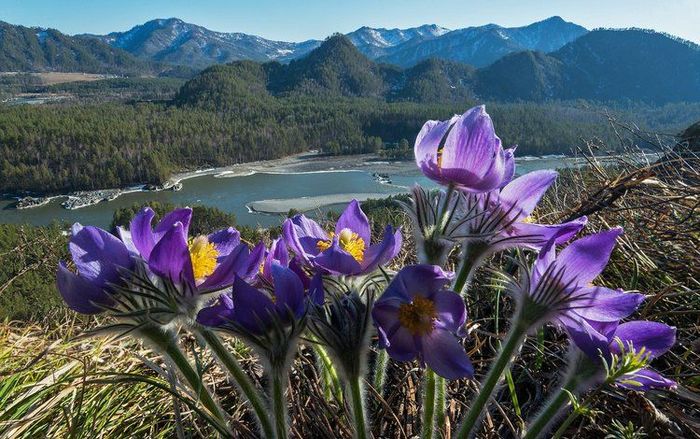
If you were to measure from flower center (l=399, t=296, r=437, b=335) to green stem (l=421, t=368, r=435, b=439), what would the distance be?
0.28ft

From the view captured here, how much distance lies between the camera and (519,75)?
426ft

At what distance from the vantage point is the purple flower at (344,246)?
0.65 meters

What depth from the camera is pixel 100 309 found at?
0.61m

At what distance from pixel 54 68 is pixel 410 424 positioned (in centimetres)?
20626

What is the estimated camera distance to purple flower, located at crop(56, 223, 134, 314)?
62 cm

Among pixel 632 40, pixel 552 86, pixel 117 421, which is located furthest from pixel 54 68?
pixel 117 421

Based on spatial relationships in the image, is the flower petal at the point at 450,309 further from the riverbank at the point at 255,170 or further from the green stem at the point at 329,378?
the riverbank at the point at 255,170

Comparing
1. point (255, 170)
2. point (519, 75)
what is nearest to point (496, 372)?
point (255, 170)

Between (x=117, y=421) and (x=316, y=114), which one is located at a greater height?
(x=117, y=421)

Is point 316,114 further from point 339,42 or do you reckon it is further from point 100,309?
point 100,309

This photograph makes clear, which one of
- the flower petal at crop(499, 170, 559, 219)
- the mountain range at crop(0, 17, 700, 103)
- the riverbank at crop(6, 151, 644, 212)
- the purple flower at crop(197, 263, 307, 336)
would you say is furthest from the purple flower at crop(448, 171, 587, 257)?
the mountain range at crop(0, 17, 700, 103)

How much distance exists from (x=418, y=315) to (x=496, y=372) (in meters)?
0.12

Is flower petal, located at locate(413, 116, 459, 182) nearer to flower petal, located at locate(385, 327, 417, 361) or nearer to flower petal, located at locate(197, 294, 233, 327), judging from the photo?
flower petal, located at locate(385, 327, 417, 361)

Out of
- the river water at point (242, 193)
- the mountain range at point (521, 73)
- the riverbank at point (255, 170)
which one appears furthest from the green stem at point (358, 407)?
the mountain range at point (521, 73)
